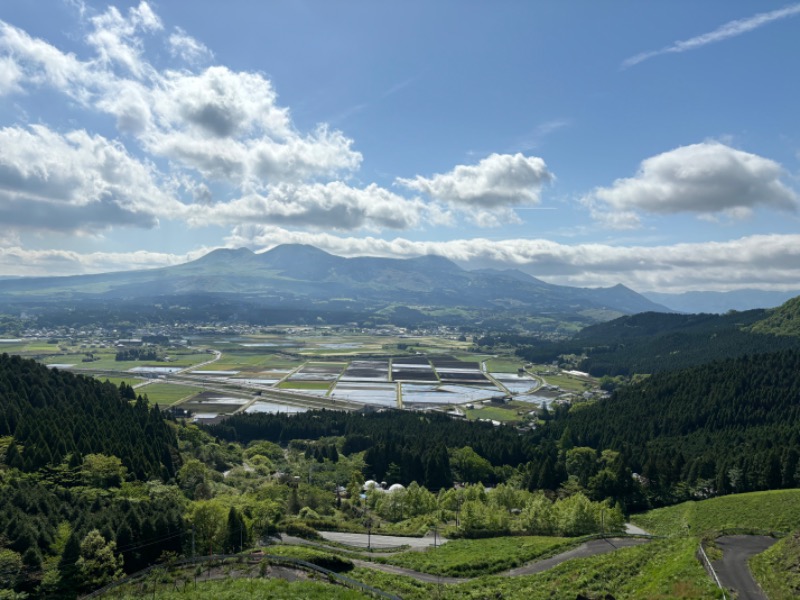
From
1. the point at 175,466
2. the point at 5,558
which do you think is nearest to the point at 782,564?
the point at 5,558

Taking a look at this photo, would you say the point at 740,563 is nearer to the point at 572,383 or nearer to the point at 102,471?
the point at 102,471

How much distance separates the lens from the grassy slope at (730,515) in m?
43.5

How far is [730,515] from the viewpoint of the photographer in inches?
1898

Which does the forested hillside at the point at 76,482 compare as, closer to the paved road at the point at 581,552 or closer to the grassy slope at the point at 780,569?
the paved road at the point at 581,552

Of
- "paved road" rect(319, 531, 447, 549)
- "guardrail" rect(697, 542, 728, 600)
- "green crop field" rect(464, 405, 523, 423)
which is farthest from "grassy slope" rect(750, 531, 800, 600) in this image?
"green crop field" rect(464, 405, 523, 423)

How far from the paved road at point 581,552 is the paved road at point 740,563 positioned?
730cm

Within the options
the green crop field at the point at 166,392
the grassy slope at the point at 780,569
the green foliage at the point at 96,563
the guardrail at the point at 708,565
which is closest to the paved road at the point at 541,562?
the guardrail at the point at 708,565

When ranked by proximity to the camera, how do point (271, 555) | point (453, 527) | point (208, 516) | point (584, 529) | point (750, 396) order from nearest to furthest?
point (271, 555), point (208, 516), point (584, 529), point (453, 527), point (750, 396)

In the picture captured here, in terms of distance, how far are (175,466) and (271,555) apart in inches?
1637

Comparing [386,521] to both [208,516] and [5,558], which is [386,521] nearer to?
[208,516]

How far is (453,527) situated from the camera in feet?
165

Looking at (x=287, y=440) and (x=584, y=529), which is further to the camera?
(x=287, y=440)

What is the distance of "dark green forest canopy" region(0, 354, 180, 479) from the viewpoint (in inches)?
2265

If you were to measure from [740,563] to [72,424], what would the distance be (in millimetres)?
71025
